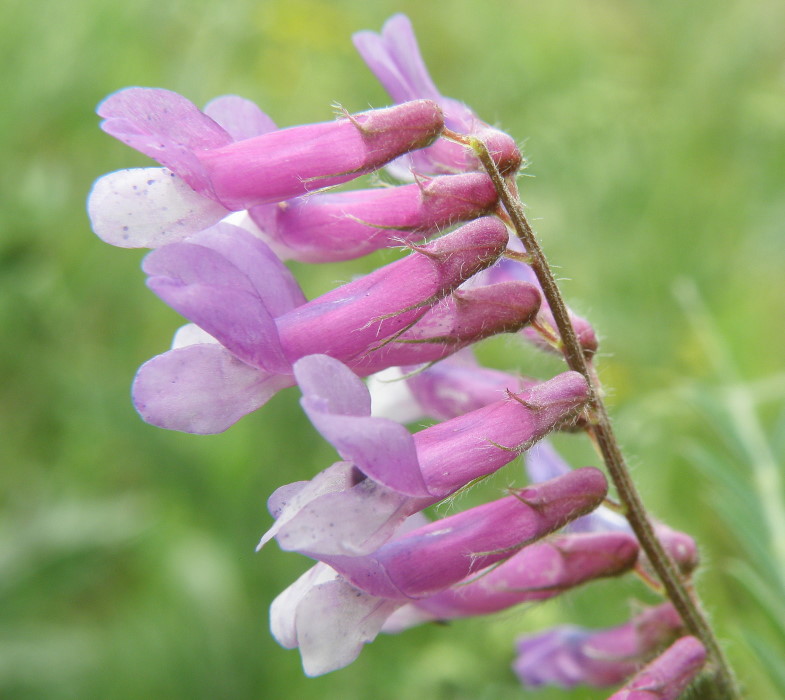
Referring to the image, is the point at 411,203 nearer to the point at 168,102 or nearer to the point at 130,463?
the point at 168,102

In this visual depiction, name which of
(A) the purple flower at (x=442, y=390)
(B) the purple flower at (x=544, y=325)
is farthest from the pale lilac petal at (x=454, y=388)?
(B) the purple flower at (x=544, y=325)

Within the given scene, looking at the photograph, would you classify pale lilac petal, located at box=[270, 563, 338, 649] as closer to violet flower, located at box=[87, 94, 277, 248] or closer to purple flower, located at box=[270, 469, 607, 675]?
purple flower, located at box=[270, 469, 607, 675]

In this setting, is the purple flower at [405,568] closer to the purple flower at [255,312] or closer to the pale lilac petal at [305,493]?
the pale lilac petal at [305,493]

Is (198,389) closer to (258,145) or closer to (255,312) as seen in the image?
(255,312)

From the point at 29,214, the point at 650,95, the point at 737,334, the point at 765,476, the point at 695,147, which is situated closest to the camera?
the point at 765,476

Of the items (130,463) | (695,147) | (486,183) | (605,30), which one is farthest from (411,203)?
(605,30)
